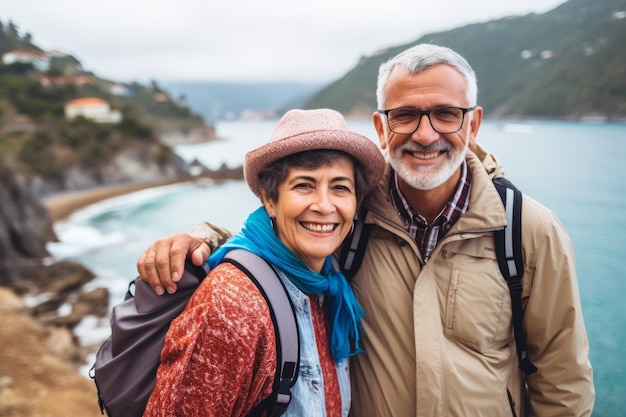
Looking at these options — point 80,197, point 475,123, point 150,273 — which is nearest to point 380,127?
point 475,123

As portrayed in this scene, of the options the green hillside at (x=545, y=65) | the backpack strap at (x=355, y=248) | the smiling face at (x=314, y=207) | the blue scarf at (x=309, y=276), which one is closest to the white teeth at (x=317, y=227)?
the smiling face at (x=314, y=207)

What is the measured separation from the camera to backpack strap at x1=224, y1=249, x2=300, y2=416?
4.33 ft

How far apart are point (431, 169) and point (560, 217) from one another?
26884mm

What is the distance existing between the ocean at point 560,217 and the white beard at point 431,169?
401 cm

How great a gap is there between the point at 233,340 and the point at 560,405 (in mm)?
1597

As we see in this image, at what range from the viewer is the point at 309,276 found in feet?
4.90

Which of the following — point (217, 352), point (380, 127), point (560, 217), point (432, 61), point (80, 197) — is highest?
point (432, 61)

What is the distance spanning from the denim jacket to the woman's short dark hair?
0.37 metres

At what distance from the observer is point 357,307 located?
176cm

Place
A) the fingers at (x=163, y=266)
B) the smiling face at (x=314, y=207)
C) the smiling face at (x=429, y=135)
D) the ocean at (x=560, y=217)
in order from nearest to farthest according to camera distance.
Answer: the fingers at (x=163, y=266)
the smiling face at (x=314, y=207)
the smiling face at (x=429, y=135)
the ocean at (x=560, y=217)

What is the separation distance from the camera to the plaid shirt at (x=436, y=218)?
182 centimetres

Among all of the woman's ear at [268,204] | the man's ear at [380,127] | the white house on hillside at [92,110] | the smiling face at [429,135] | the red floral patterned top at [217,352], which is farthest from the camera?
the white house on hillside at [92,110]

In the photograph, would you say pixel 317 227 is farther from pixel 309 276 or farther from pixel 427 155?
pixel 427 155

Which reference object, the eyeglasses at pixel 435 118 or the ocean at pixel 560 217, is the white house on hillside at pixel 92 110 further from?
the eyeglasses at pixel 435 118
